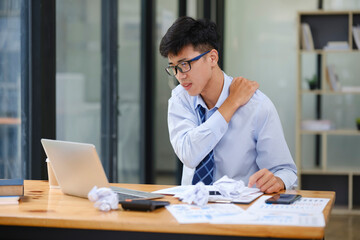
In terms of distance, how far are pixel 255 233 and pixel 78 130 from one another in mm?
1979

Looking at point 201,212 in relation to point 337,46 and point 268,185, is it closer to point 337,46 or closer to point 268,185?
point 268,185

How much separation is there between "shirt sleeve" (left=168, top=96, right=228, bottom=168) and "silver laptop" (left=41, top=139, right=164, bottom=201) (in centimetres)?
38

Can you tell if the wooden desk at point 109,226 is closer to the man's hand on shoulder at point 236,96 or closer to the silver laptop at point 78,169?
the silver laptop at point 78,169

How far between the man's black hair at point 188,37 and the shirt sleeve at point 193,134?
0.28 m

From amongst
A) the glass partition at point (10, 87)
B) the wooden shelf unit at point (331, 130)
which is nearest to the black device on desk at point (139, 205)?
the glass partition at point (10, 87)

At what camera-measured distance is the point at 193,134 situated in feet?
7.57

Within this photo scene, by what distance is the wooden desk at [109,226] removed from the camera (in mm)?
1469

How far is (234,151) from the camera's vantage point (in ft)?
7.88

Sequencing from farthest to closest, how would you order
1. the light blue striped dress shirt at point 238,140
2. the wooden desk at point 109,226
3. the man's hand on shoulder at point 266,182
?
the light blue striped dress shirt at point 238,140 → the man's hand on shoulder at point 266,182 → the wooden desk at point 109,226

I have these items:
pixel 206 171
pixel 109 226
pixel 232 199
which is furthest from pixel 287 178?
pixel 109 226

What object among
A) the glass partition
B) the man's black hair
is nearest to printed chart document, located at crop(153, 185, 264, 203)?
the man's black hair

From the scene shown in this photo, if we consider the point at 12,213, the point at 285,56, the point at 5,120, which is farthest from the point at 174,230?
the point at 285,56

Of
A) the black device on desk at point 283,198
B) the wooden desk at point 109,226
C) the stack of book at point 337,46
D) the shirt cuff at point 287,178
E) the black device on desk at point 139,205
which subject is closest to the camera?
the wooden desk at point 109,226

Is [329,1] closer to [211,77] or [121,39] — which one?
[121,39]
